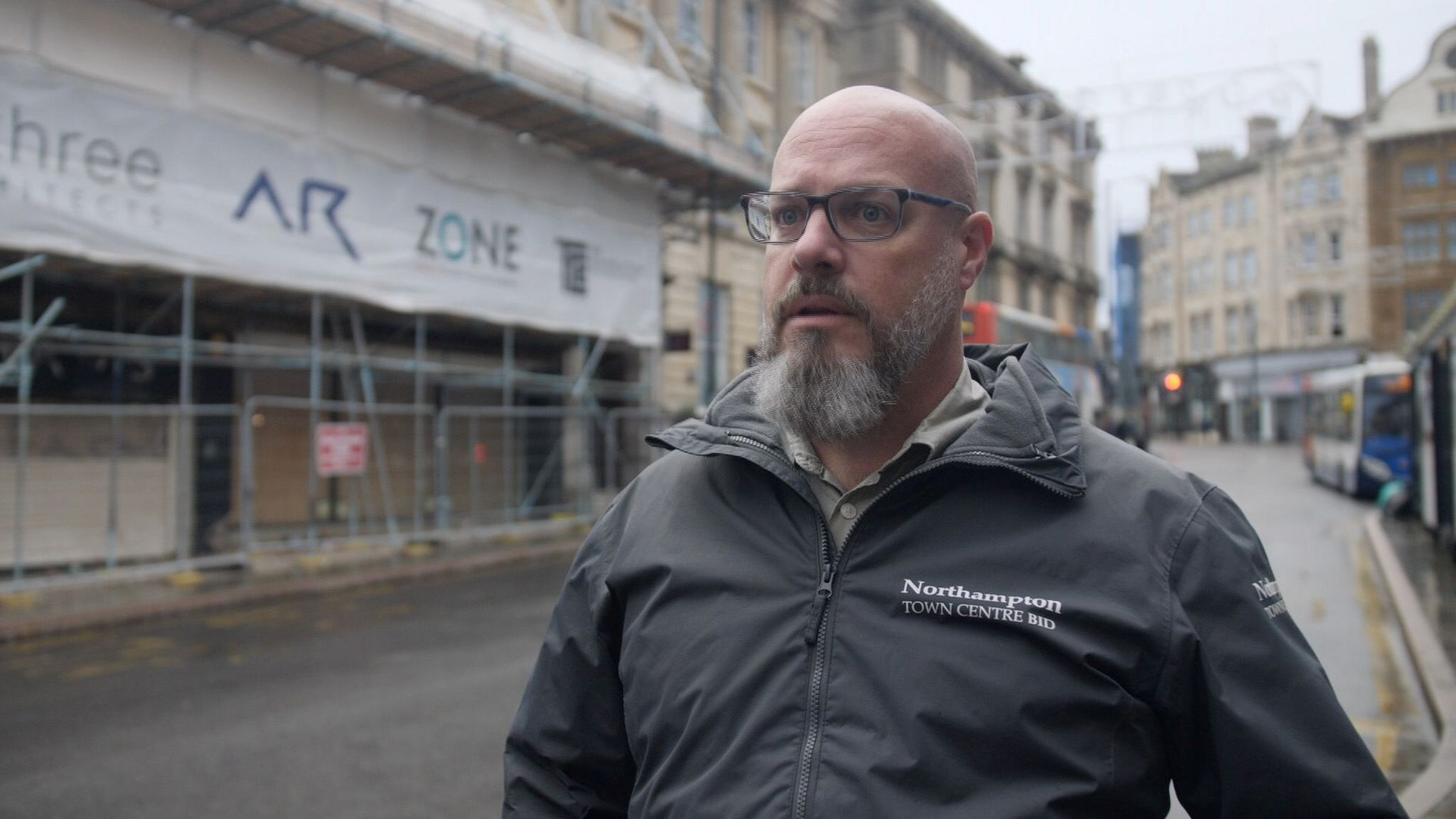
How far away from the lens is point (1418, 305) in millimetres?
40438

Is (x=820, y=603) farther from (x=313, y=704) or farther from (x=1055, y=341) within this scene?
(x=1055, y=341)

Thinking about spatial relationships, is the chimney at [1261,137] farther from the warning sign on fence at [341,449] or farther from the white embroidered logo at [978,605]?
the white embroidered logo at [978,605]

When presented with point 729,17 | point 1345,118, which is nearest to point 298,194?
point 729,17

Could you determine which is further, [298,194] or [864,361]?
[298,194]

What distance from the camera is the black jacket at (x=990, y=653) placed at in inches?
58.1

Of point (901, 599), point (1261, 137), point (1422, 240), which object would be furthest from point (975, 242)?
point (1422, 240)

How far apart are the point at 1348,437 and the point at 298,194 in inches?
867

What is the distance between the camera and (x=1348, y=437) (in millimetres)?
24141

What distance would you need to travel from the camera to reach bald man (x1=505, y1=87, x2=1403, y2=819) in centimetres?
148

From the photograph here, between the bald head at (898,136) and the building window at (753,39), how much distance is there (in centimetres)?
2353

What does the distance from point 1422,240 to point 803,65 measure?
788 inches

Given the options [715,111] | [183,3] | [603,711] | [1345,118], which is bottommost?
[603,711]

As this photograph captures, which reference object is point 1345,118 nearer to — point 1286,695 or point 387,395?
point 387,395

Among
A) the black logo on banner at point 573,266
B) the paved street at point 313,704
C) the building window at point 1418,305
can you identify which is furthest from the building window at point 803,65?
the building window at point 1418,305
